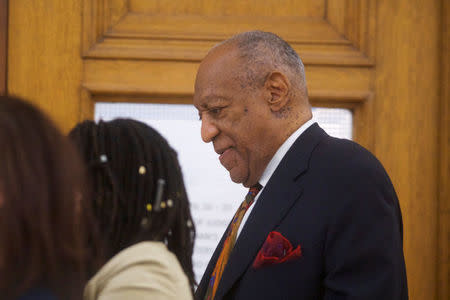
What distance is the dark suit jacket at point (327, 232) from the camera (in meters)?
1.34

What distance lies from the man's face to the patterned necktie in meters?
0.05

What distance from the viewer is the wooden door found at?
1.79 metres

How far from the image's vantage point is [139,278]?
95 cm

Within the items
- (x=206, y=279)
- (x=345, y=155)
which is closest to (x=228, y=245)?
(x=206, y=279)

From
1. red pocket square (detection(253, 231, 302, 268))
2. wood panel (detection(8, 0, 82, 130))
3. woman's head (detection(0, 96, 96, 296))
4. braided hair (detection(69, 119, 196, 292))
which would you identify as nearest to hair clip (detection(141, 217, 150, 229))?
braided hair (detection(69, 119, 196, 292))

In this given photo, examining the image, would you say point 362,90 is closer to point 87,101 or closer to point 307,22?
point 307,22

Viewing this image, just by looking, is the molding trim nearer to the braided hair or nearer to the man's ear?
the man's ear

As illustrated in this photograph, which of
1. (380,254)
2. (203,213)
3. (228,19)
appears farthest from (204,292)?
(228,19)

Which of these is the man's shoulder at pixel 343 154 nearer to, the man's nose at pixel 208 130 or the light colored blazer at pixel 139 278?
the man's nose at pixel 208 130

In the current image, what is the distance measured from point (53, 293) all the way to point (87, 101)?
1022mm

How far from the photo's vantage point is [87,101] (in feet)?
5.94

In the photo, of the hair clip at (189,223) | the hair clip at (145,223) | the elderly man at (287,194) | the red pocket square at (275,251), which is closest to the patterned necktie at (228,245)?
the elderly man at (287,194)

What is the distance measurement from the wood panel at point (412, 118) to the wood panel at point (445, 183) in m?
0.02

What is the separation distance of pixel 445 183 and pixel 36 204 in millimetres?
1254
